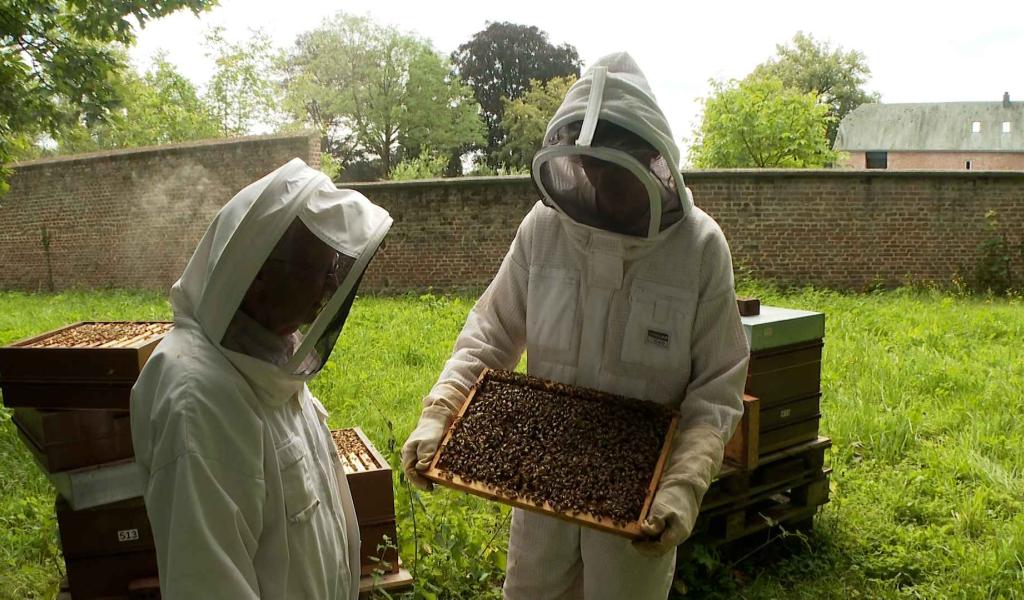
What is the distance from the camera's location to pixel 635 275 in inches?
81.5

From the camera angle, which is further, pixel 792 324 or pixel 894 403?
pixel 894 403

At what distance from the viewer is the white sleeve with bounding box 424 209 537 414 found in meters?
2.28

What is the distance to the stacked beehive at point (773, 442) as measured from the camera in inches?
131

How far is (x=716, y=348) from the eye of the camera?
80.6 inches

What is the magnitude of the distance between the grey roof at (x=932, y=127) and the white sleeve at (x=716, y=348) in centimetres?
4943

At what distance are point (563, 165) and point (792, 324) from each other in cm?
194

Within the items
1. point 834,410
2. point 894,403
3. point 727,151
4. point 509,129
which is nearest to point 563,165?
point 834,410

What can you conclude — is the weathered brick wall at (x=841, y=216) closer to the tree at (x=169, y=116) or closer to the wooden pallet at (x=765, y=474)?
the wooden pallet at (x=765, y=474)

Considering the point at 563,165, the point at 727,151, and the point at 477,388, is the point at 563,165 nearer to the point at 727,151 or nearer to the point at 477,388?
the point at 477,388

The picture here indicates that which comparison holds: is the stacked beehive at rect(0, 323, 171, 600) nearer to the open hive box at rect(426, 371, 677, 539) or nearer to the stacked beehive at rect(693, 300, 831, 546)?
the open hive box at rect(426, 371, 677, 539)

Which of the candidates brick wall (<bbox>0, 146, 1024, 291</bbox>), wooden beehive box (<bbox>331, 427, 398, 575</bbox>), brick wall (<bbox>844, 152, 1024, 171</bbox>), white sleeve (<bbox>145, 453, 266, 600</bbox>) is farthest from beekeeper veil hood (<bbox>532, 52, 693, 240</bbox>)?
brick wall (<bbox>844, 152, 1024, 171</bbox>)

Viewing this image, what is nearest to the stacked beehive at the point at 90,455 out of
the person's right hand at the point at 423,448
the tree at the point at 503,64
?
the person's right hand at the point at 423,448

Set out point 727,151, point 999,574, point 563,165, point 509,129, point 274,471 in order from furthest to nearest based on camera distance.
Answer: point 509,129
point 727,151
point 999,574
point 563,165
point 274,471

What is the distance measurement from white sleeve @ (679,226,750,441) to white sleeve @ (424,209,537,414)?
610 mm
